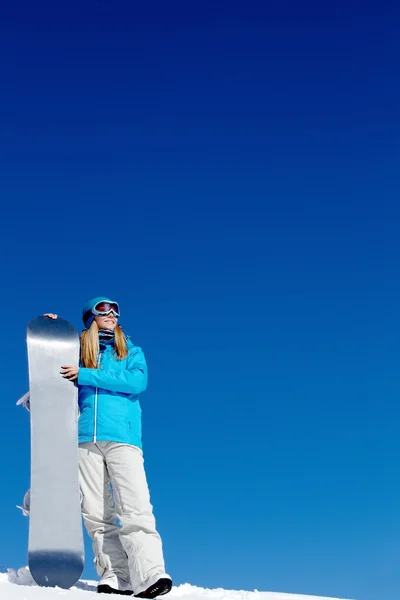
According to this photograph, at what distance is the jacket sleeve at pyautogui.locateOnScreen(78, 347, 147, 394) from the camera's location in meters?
5.67

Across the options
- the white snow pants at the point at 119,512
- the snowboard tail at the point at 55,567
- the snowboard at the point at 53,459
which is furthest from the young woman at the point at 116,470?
the snowboard tail at the point at 55,567

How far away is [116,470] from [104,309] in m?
1.38

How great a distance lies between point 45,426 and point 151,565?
1.37 m

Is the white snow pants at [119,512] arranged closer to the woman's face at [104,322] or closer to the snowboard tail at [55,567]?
the snowboard tail at [55,567]

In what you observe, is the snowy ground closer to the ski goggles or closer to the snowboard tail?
the snowboard tail

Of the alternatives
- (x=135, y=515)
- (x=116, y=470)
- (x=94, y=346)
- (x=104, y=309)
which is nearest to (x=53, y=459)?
(x=116, y=470)

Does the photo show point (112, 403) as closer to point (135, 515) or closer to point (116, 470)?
point (116, 470)

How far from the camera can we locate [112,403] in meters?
5.70

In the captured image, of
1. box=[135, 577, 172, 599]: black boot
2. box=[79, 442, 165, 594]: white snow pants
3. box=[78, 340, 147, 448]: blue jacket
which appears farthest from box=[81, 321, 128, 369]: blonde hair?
box=[135, 577, 172, 599]: black boot

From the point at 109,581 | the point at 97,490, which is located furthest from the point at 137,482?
the point at 109,581

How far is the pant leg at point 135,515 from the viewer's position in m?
5.14

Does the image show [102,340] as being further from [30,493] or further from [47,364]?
[30,493]

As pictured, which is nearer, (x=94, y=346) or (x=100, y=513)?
(x=100, y=513)

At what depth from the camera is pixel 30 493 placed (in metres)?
5.52
